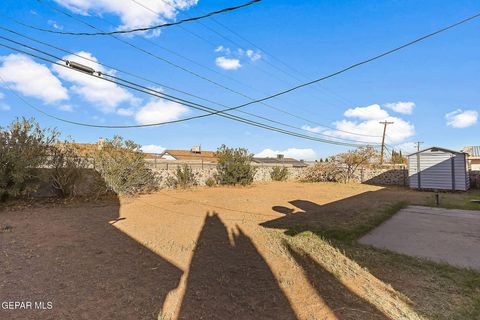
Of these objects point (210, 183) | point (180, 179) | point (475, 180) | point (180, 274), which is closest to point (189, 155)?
point (210, 183)

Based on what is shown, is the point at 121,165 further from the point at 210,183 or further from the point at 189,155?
the point at 189,155

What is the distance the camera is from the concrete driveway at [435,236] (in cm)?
491

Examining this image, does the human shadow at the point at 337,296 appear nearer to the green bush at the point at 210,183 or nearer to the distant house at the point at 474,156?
the green bush at the point at 210,183

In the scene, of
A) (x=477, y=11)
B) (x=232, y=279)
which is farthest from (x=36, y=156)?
(x=477, y=11)

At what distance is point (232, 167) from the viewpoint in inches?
725

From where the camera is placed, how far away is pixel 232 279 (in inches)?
153

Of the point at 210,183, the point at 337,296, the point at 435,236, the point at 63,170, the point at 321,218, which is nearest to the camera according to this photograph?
the point at 337,296

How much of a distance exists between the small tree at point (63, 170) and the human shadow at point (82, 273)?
15.8ft

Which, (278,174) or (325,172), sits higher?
(325,172)

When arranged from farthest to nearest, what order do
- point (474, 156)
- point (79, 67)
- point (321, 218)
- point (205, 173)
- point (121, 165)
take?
point (474, 156) < point (205, 173) < point (121, 165) < point (321, 218) < point (79, 67)

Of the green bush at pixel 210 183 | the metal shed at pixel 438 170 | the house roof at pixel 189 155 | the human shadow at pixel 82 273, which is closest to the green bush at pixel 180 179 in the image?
the green bush at pixel 210 183

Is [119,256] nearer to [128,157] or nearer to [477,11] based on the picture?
[128,157]

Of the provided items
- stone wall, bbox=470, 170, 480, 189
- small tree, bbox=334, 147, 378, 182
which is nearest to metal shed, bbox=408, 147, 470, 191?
stone wall, bbox=470, 170, 480, 189

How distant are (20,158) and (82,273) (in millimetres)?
7897
